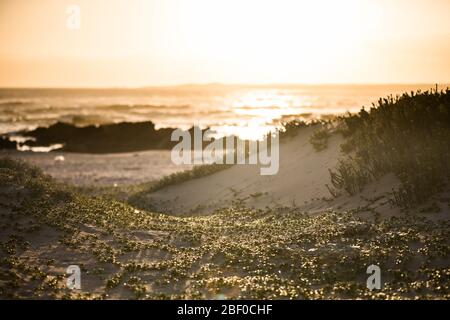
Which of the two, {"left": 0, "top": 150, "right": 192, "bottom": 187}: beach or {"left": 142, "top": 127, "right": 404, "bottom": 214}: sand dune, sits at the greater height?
{"left": 142, "top": 127, "right": 404, "bottom": 214}: sand dune

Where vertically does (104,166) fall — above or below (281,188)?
A: below

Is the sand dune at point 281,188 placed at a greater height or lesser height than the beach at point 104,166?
greater

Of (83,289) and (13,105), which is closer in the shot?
(83,289)

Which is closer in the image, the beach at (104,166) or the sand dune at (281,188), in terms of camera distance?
the sand dune at (281,188)

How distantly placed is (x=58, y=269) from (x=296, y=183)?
9858mm

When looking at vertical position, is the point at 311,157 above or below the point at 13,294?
above

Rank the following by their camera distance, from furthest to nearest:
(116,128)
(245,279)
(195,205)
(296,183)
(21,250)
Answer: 1. (116,128)
2. (195,205)
3. (296,183)
4. (21,250)
5. (245,279)

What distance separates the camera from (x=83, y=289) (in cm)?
899

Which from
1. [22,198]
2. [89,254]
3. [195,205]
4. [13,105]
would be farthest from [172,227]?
[13,105]

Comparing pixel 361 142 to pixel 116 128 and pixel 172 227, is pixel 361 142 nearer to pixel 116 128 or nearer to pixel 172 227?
pixel 172 227

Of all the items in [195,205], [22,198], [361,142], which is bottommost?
[195,205]

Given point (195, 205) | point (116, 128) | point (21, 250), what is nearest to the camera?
point (21, 250)

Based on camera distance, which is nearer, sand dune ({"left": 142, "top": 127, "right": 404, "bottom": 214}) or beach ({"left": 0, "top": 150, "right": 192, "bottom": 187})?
sand dune ({"left": 142, "top": 127, "right": 404, "bottom": 214})

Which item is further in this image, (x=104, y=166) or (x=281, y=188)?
(x=104, y=166)
